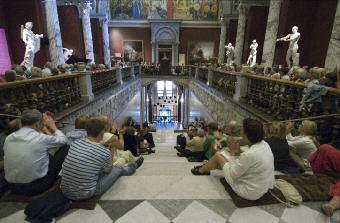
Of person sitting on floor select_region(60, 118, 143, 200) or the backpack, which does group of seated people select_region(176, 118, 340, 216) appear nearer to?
person sitting on floor select_region(60, 118, 143, 200)

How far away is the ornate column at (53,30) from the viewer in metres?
9.00

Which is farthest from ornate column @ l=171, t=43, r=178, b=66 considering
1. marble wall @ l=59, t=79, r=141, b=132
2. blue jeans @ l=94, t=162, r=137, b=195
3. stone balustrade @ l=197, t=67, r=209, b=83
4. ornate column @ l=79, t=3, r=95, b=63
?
blue jeans @ l=94, t=162, r=137, b=195

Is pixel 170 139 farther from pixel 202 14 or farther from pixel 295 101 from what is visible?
pixel 202 14

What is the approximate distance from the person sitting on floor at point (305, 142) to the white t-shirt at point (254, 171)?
136 cm

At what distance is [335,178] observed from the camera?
116 inches

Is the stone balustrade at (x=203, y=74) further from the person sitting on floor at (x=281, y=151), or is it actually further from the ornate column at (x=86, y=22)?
the person sitting on floor at (x=281, y=151)

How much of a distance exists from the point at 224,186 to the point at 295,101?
2.69m

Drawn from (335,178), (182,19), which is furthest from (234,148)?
(182,19)

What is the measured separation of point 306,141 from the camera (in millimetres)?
3615

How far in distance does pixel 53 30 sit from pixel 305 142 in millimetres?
9098

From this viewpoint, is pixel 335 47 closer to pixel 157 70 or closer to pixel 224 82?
pixel 224 82

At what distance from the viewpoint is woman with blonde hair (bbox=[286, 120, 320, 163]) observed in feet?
11.9

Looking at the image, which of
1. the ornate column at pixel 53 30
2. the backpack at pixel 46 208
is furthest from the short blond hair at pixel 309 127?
the ornate column at pixel 53 30

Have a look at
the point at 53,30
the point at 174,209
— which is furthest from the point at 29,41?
the point at 174,209
